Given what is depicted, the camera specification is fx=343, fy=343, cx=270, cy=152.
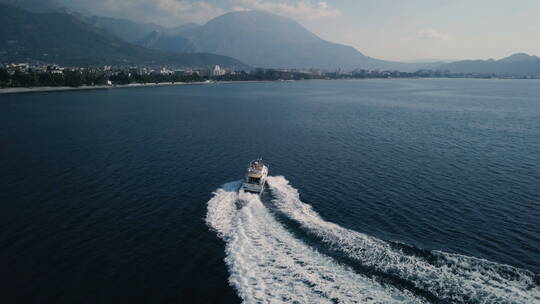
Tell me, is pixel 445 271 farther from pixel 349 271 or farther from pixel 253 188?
pixel 253 188

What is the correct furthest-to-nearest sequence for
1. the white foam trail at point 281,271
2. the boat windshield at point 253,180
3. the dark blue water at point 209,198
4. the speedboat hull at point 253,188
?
the boat windshield at point 253,180, the speedboat hull at point 253,188, the dark blue water at point 209,198, the white foam trail at point 281,271

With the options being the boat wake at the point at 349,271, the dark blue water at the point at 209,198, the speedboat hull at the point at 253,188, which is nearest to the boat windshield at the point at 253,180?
the speedboat hull at the point at 253,188

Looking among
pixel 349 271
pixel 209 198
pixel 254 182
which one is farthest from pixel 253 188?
pixel 349 271

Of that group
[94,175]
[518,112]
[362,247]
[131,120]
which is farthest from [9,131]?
[518,112]

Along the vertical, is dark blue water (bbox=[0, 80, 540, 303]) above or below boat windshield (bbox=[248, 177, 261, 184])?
below

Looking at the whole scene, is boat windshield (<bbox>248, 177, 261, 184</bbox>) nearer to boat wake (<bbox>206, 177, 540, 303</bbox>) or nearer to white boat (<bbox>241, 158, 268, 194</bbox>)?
white boat (<bbox>241, 158, 268, 194</bbox>)

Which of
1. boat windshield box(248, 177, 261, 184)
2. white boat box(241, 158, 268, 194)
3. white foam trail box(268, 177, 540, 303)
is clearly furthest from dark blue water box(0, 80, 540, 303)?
boat windshield box(248, 177, 261, 184)

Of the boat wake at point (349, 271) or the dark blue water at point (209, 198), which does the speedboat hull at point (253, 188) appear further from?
the boat wake at point (349, 271)
